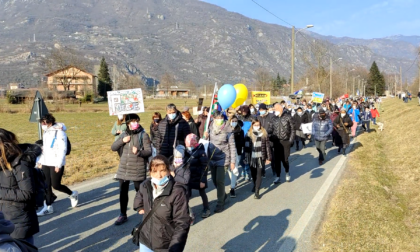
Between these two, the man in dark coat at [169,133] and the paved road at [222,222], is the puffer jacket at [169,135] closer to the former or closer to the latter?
the man in dark coat at [169,133]

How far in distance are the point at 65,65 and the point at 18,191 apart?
7899cm

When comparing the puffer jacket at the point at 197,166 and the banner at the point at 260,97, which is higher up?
the banner at the point at 260,97

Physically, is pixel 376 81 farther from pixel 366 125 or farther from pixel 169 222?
pixel 169 222

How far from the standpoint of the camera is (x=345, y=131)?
12.5 meters

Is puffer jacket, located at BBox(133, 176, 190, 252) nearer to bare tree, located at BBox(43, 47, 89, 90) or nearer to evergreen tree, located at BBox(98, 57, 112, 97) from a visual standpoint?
bare tree, located at BBox(43, 47, 89, 90)

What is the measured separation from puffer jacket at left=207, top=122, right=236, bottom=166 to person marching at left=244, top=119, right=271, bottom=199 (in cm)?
91

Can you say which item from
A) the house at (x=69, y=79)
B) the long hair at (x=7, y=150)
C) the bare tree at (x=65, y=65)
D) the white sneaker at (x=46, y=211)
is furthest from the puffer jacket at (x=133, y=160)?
the bare tree at (x=65, y=65)

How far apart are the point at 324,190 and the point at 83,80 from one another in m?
73.2

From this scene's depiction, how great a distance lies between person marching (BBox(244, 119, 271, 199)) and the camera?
729 cm

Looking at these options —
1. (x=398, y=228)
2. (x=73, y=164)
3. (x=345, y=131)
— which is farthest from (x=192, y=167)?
(x=345, y=131)

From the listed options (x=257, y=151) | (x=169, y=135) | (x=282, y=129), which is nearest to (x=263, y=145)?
(x=257, y=151)

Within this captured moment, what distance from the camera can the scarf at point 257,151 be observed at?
23.9 feet

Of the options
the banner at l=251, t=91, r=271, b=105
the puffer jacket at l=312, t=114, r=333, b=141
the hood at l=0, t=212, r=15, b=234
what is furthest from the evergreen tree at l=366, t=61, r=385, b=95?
the hood at l=0, t=212, r=15, b=234

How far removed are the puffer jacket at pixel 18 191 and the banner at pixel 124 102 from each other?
3.16 m
